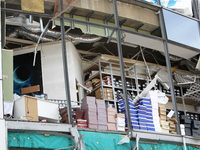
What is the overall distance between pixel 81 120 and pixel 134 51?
24.9 ft

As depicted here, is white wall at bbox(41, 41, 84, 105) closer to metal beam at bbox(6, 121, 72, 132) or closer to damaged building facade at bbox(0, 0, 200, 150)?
damaged building facade at bbox(0, 0, 200, 150)

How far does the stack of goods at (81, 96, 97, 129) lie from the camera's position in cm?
1104

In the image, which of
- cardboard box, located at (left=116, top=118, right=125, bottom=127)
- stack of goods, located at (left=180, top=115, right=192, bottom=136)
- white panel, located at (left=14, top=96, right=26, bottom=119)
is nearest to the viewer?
white panel, located at (left=14, top=96, right=26, bottom=119)

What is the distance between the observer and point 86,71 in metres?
16.5

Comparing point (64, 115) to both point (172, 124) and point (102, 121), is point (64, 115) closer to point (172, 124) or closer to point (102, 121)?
point (102, 121)

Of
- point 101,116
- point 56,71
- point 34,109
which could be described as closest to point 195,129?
point 101,116

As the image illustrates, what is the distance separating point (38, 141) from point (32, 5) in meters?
3.60

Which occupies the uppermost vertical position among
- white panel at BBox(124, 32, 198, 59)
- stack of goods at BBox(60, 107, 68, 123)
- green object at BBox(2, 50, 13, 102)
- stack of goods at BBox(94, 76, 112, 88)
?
white panel at BBox(124, 32, 198, 59)

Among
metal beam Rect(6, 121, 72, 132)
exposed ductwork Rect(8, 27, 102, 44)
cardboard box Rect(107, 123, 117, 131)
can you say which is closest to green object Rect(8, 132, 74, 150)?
metal beam Rect(6, 121, 72, 132)

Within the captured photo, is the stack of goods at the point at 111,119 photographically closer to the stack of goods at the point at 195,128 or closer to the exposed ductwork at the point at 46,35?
the stack of goods at the point at 195,128

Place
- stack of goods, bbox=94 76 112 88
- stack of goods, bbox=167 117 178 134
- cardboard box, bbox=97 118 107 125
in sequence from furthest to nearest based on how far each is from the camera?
1. stack of goods, bbox=94 76 112 88
2. stack of goods, bbox=167 117 178 134
3. cardboard box, bbox=97 118 107 125

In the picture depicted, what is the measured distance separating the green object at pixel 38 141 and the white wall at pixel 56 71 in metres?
4.41

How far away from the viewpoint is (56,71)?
48.0ft

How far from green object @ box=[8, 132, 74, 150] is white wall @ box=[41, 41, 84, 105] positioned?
4.41 m
